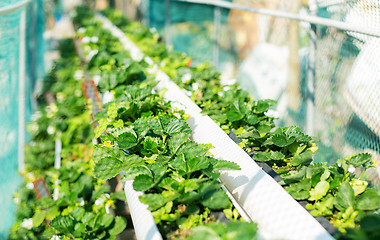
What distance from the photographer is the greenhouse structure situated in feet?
4.77

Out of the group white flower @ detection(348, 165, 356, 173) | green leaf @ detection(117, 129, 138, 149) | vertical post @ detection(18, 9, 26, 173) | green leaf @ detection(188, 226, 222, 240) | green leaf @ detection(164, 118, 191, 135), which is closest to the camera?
green leaf @ detection(188, 226, 222, 240)

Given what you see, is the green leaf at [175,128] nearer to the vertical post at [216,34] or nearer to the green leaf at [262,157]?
the green leaf at [262,157]

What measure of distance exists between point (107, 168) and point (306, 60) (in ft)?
7.67

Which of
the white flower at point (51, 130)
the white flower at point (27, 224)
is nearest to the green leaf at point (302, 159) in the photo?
the white flower at point (27, 224)

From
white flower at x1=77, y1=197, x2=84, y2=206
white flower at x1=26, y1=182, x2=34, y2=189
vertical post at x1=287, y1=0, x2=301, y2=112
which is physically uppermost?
vertical post at x1=287, y1=0, x2=301, y2=112

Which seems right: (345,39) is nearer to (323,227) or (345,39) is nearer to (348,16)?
(348,16)

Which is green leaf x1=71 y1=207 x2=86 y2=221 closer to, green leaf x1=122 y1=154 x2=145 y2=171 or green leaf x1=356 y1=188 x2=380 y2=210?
green leaf x1=122 y1=154 x2=145 y2=171

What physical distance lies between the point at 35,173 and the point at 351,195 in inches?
131

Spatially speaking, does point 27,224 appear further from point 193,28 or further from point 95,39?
point 193,28

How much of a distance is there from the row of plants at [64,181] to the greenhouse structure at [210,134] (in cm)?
1

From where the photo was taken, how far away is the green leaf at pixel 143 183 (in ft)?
4.88

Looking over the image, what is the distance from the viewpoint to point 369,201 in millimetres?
Result: 1429

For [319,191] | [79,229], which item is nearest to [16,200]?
[79,229]

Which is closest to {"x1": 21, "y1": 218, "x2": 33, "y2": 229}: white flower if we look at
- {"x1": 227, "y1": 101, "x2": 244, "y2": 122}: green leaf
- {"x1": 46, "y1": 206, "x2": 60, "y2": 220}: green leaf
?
{"x1": 46, "y1": 206, "x2": 60, "y2": 220}: green leaf
